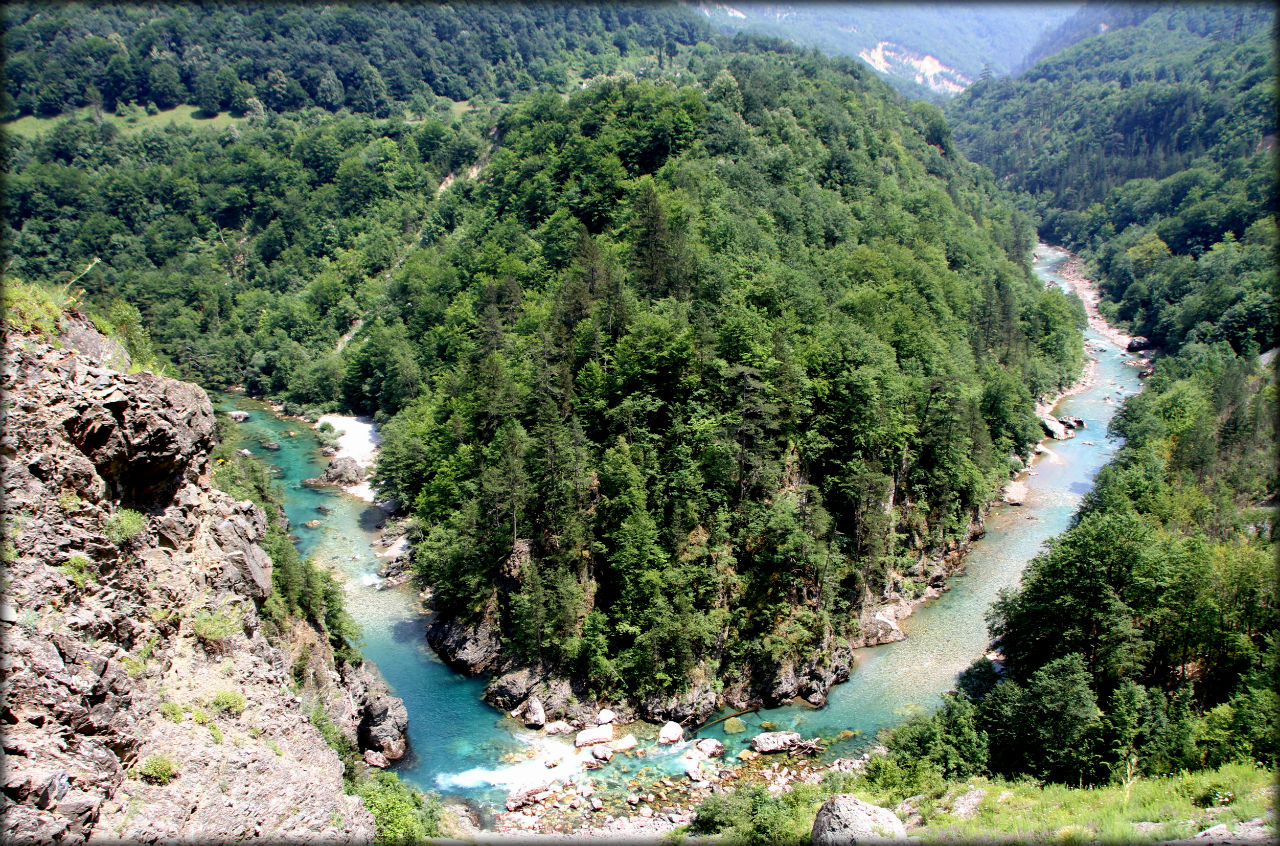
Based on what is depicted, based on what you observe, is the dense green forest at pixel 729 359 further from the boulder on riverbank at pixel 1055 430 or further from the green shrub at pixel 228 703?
the green shrub at pixel 228 703

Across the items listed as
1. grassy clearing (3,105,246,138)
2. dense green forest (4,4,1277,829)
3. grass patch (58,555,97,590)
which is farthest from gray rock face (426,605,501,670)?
grassy clearing (3,105,246,138)

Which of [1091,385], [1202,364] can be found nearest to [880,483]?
[1202,364]

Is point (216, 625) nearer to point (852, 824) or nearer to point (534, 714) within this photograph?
point (852, 824)

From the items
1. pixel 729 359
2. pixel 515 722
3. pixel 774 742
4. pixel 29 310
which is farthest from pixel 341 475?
pixel 29 310

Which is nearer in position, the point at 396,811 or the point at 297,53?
the point at 396,811

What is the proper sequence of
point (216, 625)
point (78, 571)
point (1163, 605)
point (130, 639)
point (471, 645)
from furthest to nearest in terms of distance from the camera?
point (471, 645)
point (1163, 605)
point (216, 625)
point (130, 639)
point (78, 571)

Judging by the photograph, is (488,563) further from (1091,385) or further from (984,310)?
(1091,385)

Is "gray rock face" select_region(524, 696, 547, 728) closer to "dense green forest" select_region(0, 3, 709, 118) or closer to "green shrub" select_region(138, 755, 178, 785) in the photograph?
"green shrub" select_region(138, 755, 178, 785)
